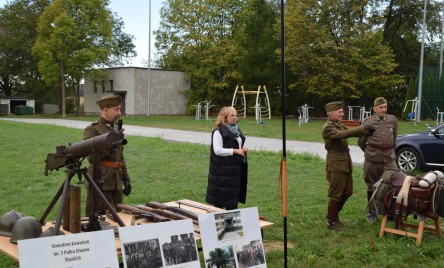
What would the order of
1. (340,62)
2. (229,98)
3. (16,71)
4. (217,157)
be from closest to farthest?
1. (217,157)
2. (340,62)
3. (229,98)
4. (16,71)

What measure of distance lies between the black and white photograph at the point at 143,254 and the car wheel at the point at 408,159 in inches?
384

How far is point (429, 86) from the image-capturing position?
33031 mm

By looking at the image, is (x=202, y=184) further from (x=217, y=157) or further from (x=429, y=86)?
(x=429, y=86)

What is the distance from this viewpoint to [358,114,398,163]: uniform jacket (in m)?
6.62

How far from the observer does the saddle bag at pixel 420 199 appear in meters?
5.48

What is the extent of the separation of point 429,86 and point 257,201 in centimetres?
2882

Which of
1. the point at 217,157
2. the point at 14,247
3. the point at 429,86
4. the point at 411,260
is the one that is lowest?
the point at 411,260

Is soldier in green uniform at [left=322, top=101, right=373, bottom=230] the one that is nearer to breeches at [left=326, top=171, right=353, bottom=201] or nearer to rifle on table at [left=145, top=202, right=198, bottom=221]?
breeches at [left=326, top=171, right=353, bottom=201]

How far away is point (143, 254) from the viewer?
2.89 meters

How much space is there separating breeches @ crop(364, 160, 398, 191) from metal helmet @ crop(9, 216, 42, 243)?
15.3ft

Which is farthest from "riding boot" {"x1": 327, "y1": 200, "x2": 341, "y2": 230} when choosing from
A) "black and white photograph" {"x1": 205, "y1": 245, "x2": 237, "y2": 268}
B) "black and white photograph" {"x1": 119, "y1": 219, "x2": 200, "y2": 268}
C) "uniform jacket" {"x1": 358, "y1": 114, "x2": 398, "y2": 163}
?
"black and white photograph" {"x1": 119, "y1": 219, "x2": 200, "y2": 268}

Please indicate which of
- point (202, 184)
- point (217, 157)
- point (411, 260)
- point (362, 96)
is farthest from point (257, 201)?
point (362, 96)

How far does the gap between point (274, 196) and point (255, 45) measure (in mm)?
39186

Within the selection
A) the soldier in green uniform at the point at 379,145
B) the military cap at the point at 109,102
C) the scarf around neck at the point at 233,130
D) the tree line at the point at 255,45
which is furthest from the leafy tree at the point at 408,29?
the military cap at the point at 109,102
